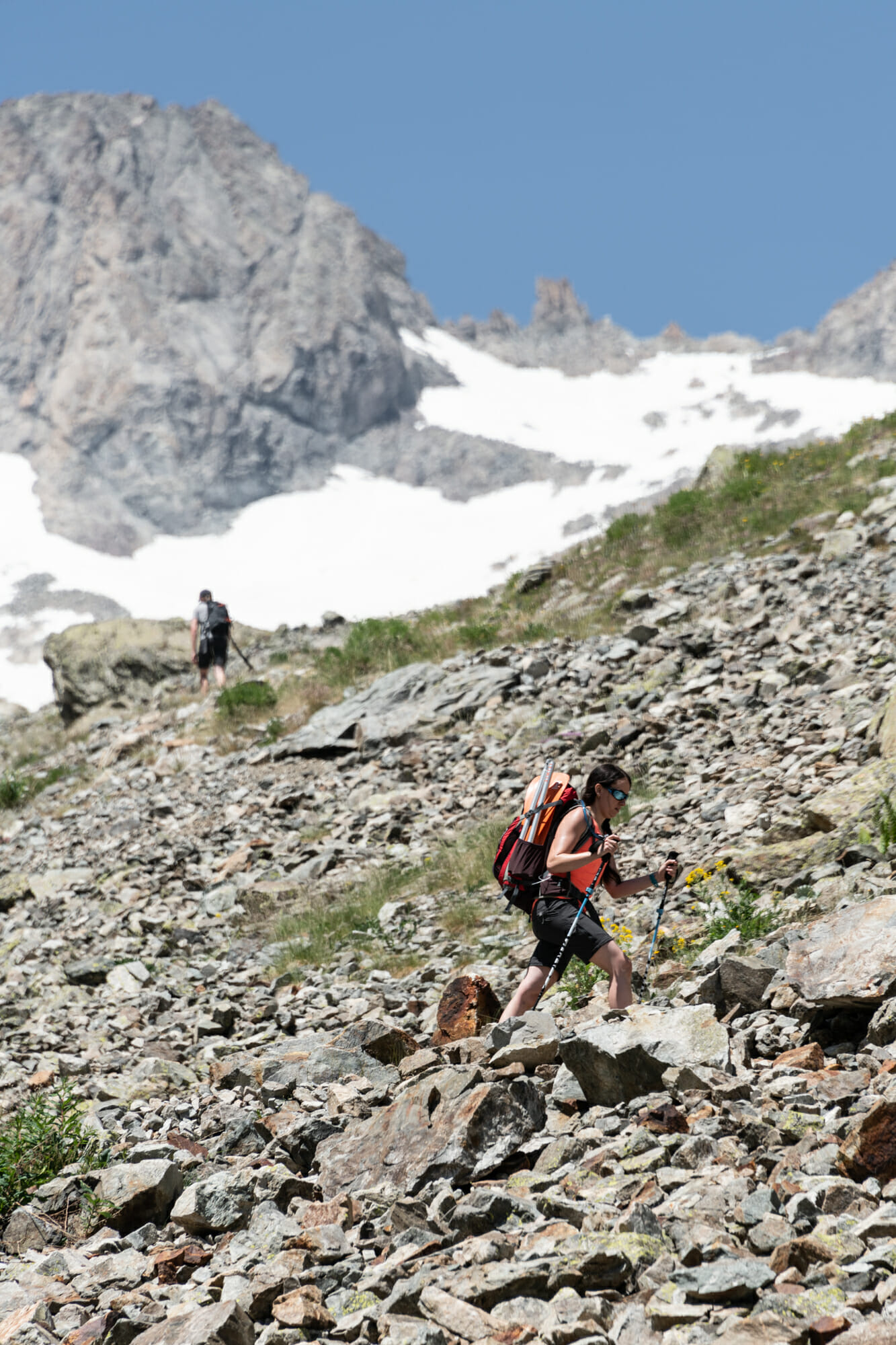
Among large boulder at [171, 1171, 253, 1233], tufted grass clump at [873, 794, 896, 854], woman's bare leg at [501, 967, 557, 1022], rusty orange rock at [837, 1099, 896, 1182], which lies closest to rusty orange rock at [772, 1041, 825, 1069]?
rusty orange rock at [837, 1099, 896, 1182]

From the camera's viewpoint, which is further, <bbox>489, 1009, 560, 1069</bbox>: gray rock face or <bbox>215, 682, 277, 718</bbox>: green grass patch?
<bbox>215, 682, 277, 718</bbox>: green grass patch

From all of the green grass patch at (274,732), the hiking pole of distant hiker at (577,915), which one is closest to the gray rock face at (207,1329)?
the hiking pole of distant hiker at (577,915)

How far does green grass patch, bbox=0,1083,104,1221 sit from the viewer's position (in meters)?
6.21

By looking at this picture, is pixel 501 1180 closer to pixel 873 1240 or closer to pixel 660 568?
pixel 873 1240

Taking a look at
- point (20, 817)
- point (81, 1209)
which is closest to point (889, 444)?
point (20, 817)

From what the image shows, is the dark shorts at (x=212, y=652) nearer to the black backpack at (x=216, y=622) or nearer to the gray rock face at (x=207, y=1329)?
the black backpack at (x=216, y=622)

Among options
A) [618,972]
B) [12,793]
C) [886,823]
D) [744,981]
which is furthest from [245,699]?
[744,981]

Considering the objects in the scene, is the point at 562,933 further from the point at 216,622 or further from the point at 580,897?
the point at 216,622

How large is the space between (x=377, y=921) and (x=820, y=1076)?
589 cm

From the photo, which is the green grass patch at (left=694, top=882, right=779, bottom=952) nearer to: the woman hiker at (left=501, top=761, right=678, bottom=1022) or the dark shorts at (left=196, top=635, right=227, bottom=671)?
the woman hiker at (left=501, top=761, right=678, bottom=1022)

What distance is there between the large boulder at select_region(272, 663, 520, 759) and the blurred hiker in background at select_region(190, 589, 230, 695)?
5.79 metres

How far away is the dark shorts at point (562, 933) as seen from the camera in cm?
686

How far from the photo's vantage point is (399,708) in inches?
671

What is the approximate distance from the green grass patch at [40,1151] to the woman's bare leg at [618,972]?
3.25 metres
